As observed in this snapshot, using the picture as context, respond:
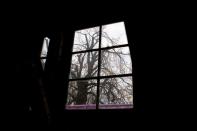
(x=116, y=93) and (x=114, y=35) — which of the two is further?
(x=114, y=35)

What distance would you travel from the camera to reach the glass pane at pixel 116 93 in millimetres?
1807

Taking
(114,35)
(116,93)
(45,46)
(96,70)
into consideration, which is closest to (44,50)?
(45,46)

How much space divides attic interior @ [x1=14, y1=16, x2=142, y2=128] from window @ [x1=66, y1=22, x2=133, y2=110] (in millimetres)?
79

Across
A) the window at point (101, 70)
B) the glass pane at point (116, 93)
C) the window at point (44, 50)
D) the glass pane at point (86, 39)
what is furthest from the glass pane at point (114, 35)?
the window at point (44, 50)

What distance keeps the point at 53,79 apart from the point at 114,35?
2.78 feet

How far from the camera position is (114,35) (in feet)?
7.07

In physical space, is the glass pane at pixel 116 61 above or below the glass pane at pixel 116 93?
above

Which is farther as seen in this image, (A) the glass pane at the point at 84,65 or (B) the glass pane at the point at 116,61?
(A) the glass pane at the point at 84,65

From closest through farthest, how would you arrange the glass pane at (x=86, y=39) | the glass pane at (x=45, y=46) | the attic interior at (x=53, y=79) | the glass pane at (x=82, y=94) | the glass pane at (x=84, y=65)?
1. the attic interior at (x=53, y=79)
2. the glass pane at (x=82, y=94)
3. the glass pane at (x=84, y=65)
4. the glass pane at (x=86, y=39)
5. the glass pane at (x=45, y=46)

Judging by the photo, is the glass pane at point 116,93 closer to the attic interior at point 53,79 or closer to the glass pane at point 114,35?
the attic interior at point 53,79

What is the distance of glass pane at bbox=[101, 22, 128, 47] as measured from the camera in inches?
83.2

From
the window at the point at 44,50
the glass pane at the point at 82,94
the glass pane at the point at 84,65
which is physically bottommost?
the glass pane at the point at 82,94

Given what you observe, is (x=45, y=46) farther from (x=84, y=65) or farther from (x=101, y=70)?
(x=101, y=70)

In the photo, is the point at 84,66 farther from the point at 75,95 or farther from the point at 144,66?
the point at 144,66
